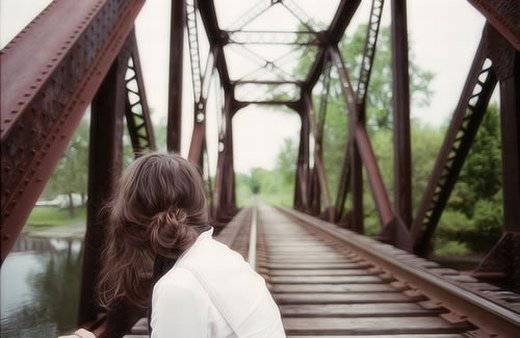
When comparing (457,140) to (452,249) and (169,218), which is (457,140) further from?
(452,249)

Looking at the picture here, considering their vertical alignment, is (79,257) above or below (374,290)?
below

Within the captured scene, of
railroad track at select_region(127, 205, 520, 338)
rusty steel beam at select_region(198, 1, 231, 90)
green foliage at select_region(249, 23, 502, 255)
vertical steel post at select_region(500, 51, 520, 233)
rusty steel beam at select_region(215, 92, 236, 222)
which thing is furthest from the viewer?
green foliage at select_region(249, 23, 502, 255)

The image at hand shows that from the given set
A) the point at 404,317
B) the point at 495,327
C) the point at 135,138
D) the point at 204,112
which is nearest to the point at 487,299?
the point at 495,327

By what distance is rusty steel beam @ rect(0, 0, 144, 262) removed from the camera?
1622mm

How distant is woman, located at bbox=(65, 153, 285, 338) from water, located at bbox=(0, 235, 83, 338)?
6.66 meters

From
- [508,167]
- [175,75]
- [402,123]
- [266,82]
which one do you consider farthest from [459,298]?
[266,82]

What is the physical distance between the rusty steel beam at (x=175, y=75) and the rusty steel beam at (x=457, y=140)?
2.74 meters

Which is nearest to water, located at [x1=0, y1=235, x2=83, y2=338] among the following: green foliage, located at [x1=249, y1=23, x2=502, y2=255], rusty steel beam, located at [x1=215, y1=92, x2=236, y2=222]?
rusty steel beam, located at [x1=215, y1=92, x2=236, y2=222]

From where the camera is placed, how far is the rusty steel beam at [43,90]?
1.62m

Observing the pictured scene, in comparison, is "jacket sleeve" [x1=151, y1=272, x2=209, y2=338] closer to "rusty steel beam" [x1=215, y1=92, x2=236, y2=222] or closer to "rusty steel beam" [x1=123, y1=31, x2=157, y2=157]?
"rusty steel beam" [x1=123, y1=31, x2=157, y2=157]

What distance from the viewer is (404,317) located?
308 centimetres

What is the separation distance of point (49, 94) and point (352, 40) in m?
27.9

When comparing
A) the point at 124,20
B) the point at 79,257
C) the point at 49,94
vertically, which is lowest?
the point at 79,257

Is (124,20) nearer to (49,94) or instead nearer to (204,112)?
(49,94)
